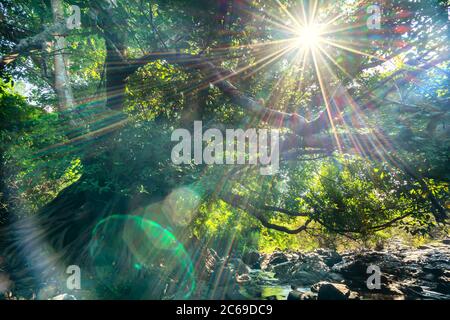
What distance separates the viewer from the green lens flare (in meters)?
6.78

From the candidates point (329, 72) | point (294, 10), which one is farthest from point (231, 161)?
point (294, 10)

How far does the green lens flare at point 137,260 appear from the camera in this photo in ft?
22.2

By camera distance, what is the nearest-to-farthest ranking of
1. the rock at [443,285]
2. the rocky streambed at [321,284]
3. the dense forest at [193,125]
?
1. the dense forest at [193,125]
2. the rocky streambed at [321,284]
3. the rock at [443,285]

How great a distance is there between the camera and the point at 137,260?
7.20m

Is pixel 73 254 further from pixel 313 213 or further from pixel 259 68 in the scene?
pixel 313 213

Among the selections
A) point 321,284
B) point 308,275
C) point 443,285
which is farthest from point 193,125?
point 443,285

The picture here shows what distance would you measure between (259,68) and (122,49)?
4.63 metres

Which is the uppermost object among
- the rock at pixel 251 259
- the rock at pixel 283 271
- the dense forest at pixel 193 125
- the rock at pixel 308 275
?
the dense forest at pixel 193 125

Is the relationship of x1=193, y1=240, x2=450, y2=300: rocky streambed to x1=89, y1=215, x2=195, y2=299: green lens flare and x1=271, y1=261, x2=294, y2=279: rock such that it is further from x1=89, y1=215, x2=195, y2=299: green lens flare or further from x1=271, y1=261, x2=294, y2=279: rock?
x1=89, y1=215, x2=195, y2=299: green lens flare

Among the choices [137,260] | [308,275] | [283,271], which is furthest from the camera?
[283,271]

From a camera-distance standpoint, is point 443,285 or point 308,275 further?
point 308,275

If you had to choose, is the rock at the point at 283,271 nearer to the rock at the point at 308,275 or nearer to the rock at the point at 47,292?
the rock at the point at 308,275

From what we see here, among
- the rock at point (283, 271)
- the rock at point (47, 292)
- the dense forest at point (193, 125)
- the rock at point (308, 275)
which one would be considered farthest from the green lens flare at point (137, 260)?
the rock at point (283, 271)

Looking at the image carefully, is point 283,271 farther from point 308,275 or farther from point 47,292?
point 47,292
